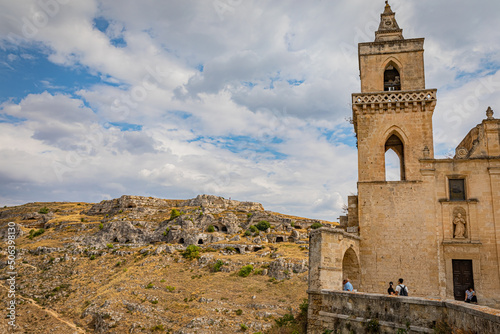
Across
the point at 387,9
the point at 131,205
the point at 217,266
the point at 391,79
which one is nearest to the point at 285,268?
the point at 217,266

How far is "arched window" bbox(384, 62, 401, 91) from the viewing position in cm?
1978

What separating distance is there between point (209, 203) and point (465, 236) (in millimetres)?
52049

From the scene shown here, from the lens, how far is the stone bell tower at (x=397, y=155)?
16.6 metres

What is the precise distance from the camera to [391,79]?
2038 centimetres

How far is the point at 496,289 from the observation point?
15.5 m

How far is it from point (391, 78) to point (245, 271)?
22.9m

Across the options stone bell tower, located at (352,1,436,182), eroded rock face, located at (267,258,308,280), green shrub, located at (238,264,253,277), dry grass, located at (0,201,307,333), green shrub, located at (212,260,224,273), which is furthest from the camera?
green shrub, located at (212,260,224,273)

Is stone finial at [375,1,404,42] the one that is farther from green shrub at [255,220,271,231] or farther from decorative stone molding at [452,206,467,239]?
green shrub at [255,220,271,231]

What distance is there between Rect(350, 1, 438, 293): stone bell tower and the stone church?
4 cm

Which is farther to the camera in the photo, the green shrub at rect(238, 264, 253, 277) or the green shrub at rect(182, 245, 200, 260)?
the green shrub at rect(182, 245, 200, 260)

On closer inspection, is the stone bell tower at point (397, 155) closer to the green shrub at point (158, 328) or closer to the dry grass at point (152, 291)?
the dry grass at point (152, 291)

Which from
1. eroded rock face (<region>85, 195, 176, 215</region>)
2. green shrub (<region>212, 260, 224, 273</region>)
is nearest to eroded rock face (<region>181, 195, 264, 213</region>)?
eroded rock face (<region>85, 195, 176, 215</region>)

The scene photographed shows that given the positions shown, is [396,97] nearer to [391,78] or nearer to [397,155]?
[391,78]

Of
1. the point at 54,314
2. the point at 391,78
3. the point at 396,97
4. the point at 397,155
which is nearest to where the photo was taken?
the point at 396,97
